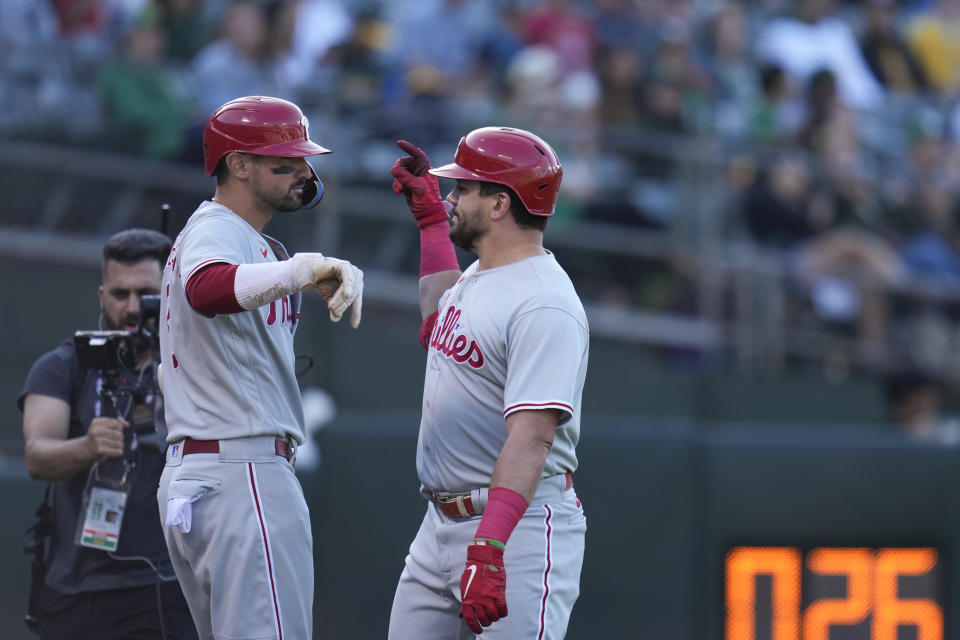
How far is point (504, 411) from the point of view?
3586mm

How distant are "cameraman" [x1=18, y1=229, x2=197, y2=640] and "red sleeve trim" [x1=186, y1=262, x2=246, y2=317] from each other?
2.92 ft

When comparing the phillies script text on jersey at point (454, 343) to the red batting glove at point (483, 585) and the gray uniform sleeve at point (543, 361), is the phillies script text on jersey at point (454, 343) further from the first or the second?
the red batting glove at point (483, 585)

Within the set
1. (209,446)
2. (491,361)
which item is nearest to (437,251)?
(491,361)

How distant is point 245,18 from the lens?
8.19 metres

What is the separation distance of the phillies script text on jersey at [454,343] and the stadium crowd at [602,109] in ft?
13.3

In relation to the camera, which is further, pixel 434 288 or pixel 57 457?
pixel 434 288

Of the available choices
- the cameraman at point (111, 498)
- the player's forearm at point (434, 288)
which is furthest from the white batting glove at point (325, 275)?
the cameraman at point (111, 498)

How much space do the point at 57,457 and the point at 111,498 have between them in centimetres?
22

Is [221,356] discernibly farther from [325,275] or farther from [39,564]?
[39,564]

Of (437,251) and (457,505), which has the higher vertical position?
(437,251)

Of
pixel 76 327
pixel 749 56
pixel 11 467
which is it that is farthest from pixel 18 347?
pixel 749 56

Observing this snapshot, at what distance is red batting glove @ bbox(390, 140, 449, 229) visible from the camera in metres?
4.19

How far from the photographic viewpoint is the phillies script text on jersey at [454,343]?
367 cm

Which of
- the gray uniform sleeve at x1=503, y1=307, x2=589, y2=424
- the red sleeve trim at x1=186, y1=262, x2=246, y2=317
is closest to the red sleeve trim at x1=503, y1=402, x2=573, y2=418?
the gray uniform sleeve at x1=503, y1=307, x2=589, y2=424
